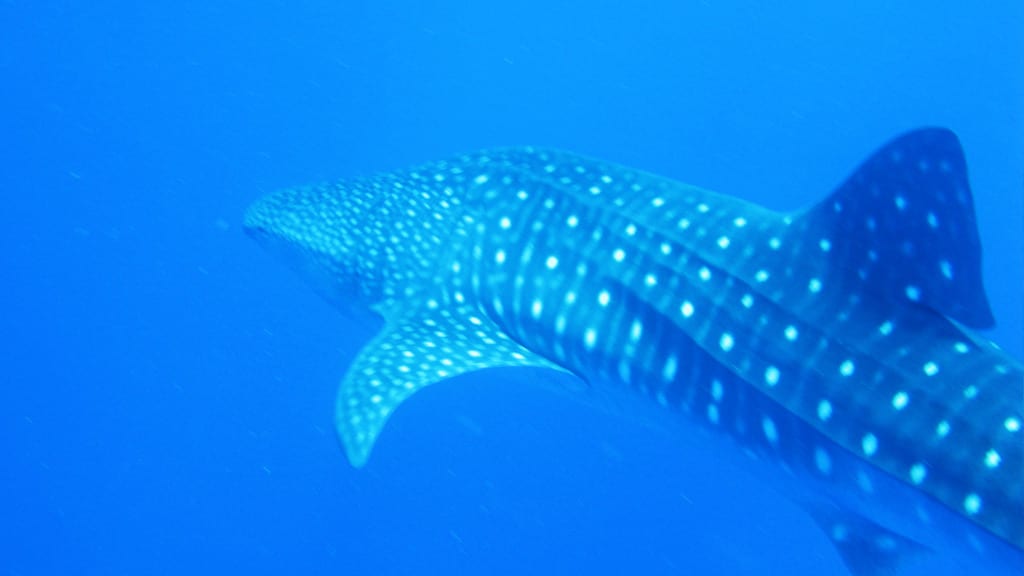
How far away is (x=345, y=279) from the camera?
15.9 feet

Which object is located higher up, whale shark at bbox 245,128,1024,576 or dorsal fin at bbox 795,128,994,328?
dorsal fin at bbox 795,128,994,328

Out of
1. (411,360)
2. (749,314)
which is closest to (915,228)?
(749,314)

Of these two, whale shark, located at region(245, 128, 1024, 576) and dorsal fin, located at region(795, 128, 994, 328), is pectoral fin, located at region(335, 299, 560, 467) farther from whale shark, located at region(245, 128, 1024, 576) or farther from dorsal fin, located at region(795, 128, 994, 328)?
dorsal fin, located at region(795, 128, 994, 328)

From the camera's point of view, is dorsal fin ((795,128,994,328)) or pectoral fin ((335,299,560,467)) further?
pectoral fin ((335,299,560,467))

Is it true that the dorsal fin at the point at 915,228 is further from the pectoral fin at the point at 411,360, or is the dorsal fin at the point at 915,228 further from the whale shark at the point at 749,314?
the pectoral fin at the point at 411,360

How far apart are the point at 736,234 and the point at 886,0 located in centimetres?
1404

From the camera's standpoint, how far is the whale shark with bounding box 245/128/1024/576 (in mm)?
2893

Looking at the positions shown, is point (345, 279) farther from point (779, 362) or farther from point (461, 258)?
point (779, 362)

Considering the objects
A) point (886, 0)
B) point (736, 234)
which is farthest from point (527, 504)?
point (886, 0)

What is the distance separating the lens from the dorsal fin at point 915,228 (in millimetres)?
2951

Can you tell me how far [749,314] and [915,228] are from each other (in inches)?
26.3

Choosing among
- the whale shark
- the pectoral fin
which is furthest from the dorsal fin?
the pectoral fin

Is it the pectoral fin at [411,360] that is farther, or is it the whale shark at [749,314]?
the pectoral fin at [411,360]

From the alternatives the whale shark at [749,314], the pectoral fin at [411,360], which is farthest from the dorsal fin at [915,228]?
the pectoral fin at [411,360]
